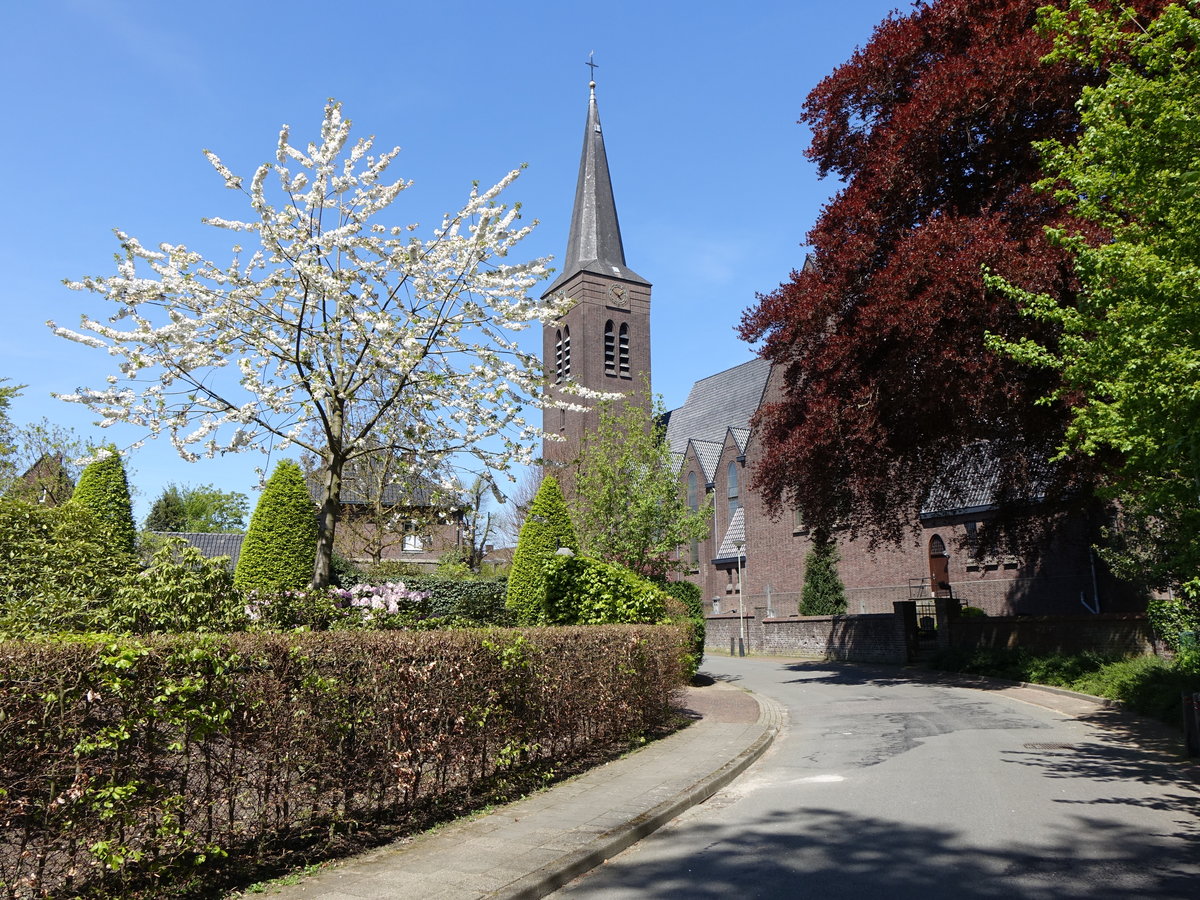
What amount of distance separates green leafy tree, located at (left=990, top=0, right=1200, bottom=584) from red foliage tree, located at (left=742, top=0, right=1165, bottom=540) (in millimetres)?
4942

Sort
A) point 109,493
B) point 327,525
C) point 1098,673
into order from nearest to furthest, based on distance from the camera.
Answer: point 327,525, point 1098,673, point 109,493

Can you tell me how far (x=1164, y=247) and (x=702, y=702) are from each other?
10.9 m

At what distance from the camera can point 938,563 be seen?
37.2m

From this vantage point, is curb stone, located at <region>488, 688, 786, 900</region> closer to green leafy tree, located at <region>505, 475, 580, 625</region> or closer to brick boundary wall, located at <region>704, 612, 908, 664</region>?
green leafy tree, located at <region>505, 475, 580, 625</region>

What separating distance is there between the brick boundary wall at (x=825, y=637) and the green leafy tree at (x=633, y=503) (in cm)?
555

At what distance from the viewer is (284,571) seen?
21219mm

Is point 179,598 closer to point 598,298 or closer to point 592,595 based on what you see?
point 592,595

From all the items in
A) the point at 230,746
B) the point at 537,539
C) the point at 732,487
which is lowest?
the point at 230,746

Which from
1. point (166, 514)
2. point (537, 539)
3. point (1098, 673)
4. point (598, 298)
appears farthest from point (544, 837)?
point (166, 514)

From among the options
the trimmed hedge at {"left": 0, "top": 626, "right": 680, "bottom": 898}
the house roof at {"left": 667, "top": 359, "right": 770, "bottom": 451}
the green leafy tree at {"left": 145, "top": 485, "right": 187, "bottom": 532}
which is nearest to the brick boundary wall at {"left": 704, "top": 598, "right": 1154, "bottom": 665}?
the trimmed hedge at {"left": 0, "top": 626, "right": 680, "bottom": 898}

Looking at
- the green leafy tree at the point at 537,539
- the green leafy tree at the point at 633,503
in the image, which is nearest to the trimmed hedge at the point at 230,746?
the green leafy tree at the point at 537,539

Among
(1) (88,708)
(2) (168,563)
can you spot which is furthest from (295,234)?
(1) (88,708)

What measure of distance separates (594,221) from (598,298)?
511 cm

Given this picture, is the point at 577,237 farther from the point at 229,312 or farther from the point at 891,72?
the point at 229,312
